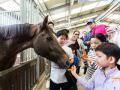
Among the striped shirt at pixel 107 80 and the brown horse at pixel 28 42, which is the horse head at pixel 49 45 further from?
the striped shirt at pixel 107 80

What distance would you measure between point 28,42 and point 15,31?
0.28 meters

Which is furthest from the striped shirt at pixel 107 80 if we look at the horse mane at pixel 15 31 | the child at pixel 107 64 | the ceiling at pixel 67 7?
the ceiling at pixel 67 7

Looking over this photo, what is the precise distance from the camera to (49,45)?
3826mm

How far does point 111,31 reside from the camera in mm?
4410

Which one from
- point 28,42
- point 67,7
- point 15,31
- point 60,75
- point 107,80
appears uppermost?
point 67,7

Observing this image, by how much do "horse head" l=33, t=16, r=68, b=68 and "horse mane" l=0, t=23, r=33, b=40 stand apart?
162mm

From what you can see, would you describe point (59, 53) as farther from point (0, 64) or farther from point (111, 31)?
point (111, 31)

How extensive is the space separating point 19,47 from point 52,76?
70 cm

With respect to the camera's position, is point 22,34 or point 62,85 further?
point 62,85

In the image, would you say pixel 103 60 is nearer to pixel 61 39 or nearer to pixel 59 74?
pixel 59 74

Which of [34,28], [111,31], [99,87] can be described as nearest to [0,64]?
[34,28]

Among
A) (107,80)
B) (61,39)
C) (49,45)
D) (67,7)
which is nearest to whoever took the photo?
(107,80)

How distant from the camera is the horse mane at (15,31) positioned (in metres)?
3.44

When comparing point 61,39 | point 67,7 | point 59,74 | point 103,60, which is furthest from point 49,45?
point 67,7
